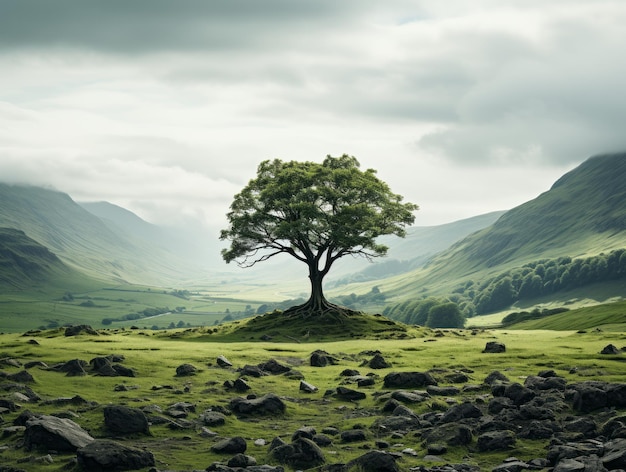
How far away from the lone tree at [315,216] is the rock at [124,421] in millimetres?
61630

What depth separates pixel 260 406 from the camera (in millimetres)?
32062

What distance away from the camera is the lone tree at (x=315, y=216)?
89.8m

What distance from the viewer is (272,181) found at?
10062 centimetres

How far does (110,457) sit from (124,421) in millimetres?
5258

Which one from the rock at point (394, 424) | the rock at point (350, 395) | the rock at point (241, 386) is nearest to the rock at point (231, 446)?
the rock at point (394, 424)

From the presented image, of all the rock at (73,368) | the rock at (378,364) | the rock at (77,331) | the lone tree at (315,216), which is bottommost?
the rock at (378,364)

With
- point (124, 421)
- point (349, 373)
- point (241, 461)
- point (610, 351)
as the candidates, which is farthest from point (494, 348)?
point (241, 461)

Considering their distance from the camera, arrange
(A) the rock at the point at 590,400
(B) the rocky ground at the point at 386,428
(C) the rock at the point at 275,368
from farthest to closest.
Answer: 1. (C) the rock at the point at 275,368
2. (A) the rock at the point at 590,400
3. (B) the rocky ground at the point at 386,428

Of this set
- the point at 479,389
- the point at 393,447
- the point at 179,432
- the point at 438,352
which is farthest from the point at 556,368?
the point at 179,432

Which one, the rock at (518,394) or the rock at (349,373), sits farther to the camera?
the rock at (349,373)

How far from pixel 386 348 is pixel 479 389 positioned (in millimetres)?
26395

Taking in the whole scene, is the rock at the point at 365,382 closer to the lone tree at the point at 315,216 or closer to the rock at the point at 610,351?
the rock at the point at 610,351

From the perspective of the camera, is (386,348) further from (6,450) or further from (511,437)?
(6,450)

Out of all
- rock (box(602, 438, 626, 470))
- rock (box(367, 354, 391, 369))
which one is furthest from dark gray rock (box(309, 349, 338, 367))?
rock (box(602, 438, 626, 470))
